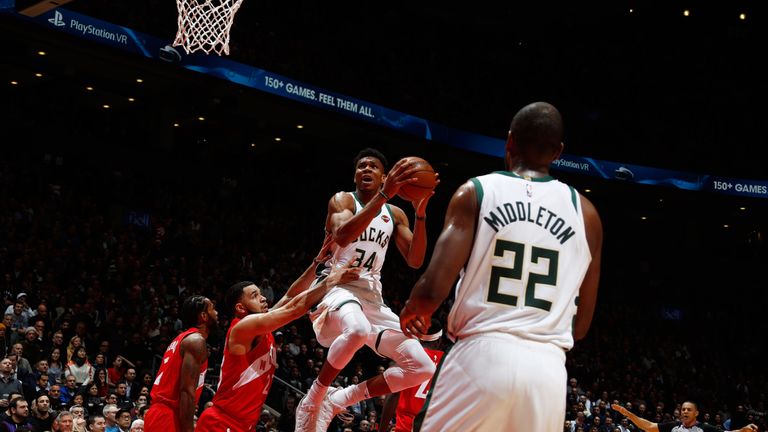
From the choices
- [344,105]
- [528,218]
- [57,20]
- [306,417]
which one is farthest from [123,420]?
[344,105]

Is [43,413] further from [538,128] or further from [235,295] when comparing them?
[538,128]

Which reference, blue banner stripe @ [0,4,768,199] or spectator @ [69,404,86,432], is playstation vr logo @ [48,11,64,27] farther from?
spectator @ [69,404,86,432]

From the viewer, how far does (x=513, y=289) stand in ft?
11.4

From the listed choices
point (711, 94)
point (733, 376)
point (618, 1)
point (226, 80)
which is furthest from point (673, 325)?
point (226, 80)

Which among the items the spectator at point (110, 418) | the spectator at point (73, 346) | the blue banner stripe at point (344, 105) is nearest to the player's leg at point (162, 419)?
the spectator at point (110, 418)

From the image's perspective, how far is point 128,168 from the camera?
21234 mm

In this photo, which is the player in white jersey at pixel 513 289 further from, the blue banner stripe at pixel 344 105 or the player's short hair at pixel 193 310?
the blue banner stripe at pixel 344 105

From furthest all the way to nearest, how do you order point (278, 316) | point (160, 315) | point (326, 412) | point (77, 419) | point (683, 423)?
1. point (160, 315)
2. point (683, 423)
3. point (77, 419)
4. point (326, 412)
5. point (278, 316)

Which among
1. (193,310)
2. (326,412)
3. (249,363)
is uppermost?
(193,310)

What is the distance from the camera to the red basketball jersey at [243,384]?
19.7 feet

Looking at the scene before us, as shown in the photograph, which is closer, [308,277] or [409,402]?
[308,277]

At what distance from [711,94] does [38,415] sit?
86.6ft

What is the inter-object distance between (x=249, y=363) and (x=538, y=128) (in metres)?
3.32

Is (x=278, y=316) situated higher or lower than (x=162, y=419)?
higher
